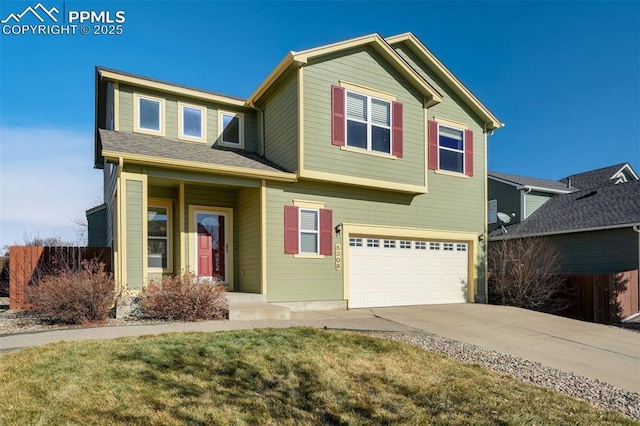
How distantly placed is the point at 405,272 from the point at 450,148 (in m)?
4.70

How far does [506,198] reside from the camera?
2141 centimetres

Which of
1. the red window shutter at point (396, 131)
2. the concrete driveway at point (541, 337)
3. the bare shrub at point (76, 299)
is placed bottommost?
the concrete driveway at point (541, 337)

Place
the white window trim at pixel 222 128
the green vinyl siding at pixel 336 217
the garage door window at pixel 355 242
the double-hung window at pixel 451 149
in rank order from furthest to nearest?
the double-hung window at pixel 451 149
the white window trim at pixel 222 128
the garage door window at pixel 355 242
the green vinyl siding at pixel 336 217

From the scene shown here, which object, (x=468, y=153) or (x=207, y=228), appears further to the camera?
(x=468, y=153)

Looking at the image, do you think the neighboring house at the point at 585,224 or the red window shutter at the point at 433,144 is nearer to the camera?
the red window shutter at the point at 433,144

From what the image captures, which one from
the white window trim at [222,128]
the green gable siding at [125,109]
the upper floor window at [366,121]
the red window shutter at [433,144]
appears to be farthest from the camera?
the red window shutter at [433,144]

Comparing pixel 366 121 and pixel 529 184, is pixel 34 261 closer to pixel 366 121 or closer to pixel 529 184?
pixel 366 121

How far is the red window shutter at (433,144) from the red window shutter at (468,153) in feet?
4.59

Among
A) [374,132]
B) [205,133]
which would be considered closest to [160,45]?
[205,133]

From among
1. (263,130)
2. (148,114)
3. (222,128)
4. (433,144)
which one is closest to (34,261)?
(148,114)

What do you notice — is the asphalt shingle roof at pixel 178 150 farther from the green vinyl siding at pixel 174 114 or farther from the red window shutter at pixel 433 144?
the red window shutter at pixel 433 144

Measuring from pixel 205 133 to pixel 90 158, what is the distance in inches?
320

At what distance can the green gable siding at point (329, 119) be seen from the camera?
37.1 ft

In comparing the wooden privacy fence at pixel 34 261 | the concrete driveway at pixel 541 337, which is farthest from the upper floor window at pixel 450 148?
the wooden privacy fence at pixel 34 261
